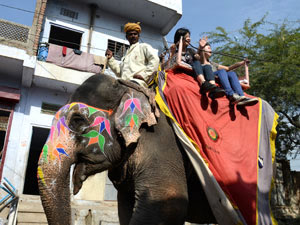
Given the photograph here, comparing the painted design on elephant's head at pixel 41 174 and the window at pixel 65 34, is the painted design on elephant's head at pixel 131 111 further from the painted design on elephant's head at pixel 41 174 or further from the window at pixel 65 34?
the window at pixel 65 34

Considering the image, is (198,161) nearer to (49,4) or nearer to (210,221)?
(210,221)

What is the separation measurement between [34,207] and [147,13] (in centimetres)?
976

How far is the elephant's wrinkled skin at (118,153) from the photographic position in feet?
7.59

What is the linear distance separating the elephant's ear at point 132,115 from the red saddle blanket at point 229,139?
0.26 m

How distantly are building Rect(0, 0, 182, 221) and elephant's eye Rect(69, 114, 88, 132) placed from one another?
24.5 ft

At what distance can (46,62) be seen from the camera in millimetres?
10852

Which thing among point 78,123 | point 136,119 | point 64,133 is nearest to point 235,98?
point 136,119

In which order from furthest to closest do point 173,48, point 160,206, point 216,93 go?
point 173,48 → point 216,93 → point 160,206

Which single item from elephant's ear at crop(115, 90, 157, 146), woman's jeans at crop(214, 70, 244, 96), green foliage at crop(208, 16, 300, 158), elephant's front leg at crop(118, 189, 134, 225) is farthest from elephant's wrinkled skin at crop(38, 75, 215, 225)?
green foliage at crop(208, 16, 300, 158)

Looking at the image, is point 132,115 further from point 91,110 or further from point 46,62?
point 46,62

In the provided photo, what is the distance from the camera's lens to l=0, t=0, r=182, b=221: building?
10.0 m

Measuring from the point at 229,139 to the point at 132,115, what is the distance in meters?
1.13

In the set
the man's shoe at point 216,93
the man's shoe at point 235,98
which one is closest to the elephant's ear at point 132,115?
the man's shoe at point 216,93

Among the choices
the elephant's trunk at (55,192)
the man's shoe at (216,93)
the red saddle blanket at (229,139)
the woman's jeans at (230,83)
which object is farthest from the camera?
the woman's jeans at (230,83)
